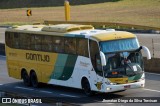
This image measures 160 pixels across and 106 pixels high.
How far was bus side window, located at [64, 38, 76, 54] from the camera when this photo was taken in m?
22.0

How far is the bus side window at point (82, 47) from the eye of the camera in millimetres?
21156

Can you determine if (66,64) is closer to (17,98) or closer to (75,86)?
(75,86)

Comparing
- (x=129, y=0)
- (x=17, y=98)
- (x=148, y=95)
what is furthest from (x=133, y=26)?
(x=129, y=0)

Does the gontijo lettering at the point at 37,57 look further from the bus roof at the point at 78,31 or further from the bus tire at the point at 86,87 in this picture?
the bus tire at the point at 86,87

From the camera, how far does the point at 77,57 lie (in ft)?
71.5

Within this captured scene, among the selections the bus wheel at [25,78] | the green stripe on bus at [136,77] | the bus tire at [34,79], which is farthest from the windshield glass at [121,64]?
the bus wheel at [25,78]

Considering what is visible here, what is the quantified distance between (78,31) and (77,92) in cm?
262

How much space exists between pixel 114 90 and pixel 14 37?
8.16m

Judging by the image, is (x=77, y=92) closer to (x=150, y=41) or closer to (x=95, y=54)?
(x=95, y=54)

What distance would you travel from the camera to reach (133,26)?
54656 millimetres

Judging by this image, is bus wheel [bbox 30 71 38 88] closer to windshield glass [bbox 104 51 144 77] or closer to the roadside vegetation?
windshield glass [bbox 104 51 144 77]

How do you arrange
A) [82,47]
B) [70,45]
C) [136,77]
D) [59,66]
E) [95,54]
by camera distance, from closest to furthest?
[136,77] → [95,54] → [82,47] → [70,45] → [59,66]

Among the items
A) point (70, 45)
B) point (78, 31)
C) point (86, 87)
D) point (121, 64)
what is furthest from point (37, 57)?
point (121, 64)

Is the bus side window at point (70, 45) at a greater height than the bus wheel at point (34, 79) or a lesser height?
greater
